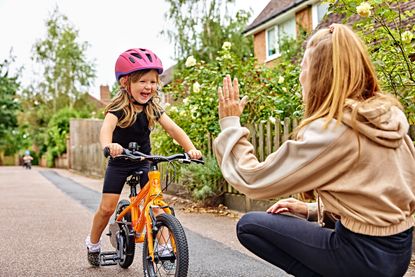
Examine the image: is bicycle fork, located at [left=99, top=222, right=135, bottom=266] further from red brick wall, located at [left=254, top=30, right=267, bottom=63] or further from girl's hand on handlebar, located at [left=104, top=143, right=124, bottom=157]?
red brick wall, located at [left=254, top=30, right=267, bottom=63]

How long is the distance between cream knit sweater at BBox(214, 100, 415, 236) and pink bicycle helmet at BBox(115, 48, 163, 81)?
205 centimetres

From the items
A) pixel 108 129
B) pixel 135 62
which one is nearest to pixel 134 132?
pixel 108 129

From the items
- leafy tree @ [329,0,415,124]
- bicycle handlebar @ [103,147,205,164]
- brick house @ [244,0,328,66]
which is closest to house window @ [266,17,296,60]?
brick house @ [244,0,328,66]

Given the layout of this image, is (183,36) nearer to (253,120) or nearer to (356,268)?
(253,120)

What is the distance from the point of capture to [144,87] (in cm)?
423

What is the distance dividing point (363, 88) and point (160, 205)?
6.55ft

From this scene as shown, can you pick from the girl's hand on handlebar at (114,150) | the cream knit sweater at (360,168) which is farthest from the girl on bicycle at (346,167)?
the girl's hand on handlebar at (114,150)

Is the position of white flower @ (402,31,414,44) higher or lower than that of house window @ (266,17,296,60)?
lower

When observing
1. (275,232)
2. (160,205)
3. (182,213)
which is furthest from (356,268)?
(182,213)

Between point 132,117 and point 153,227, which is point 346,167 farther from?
point 132,117

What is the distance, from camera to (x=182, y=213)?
866cm

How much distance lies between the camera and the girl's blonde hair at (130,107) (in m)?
4.23

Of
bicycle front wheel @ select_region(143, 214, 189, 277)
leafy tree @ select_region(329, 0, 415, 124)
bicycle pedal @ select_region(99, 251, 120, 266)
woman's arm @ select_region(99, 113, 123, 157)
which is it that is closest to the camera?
bicycle front wheel @ select_region(143, 214, 189, 277)

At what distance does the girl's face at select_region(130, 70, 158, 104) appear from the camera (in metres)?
4.22
